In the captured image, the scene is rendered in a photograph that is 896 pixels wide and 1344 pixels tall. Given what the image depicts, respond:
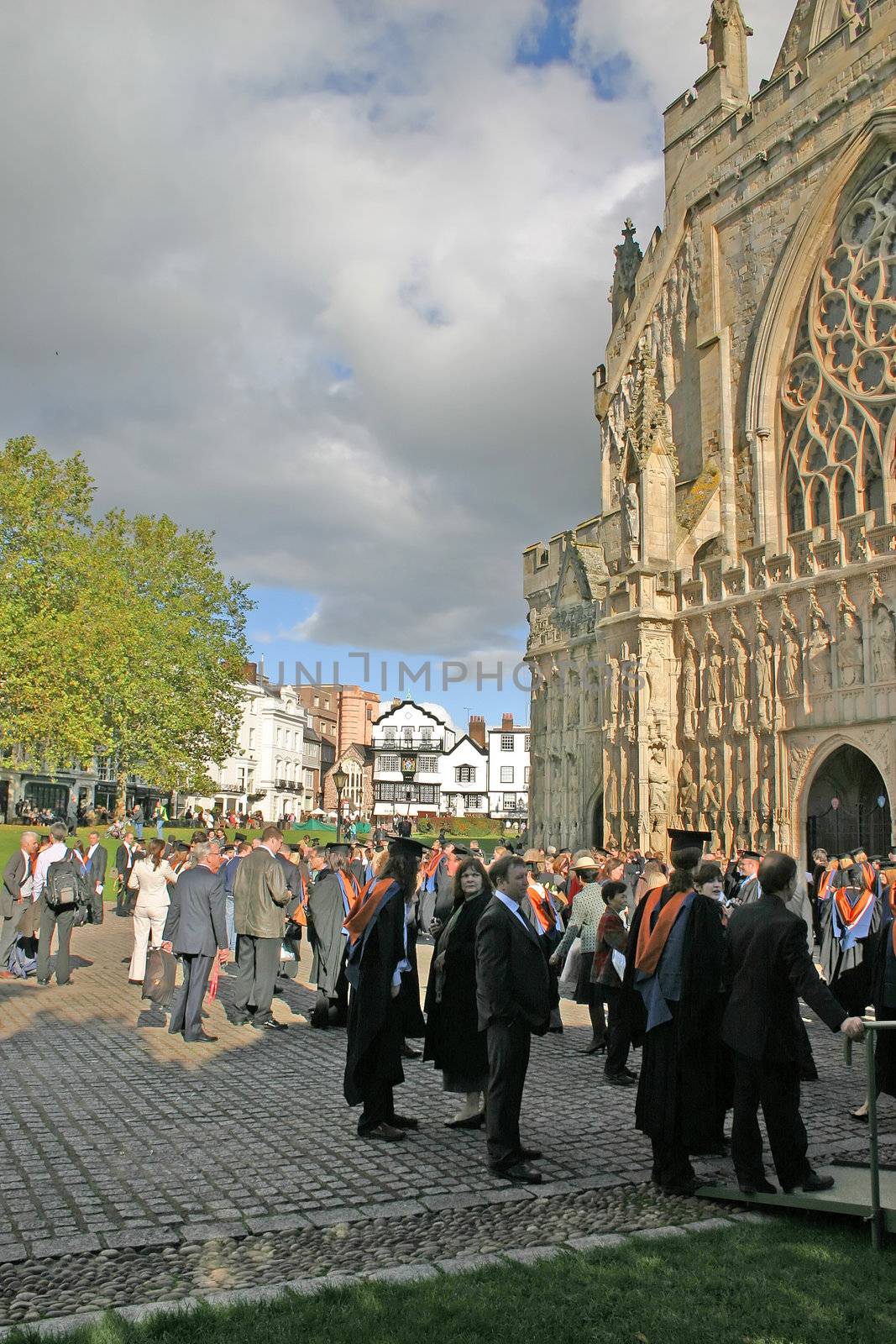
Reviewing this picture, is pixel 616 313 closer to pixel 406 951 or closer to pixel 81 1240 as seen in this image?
pixel 406 951

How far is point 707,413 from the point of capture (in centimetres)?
2617

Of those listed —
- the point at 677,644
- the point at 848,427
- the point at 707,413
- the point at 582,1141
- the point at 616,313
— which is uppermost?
the point at 616,313

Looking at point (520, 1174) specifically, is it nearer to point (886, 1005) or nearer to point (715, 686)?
point (886, 1005)

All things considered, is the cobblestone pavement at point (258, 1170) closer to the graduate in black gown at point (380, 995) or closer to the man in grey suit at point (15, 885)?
the graduate in black gown at point (380, 995)

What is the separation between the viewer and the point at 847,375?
22.8 metres

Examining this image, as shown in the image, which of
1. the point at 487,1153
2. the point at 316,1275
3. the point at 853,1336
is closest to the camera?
the point at 853,1336

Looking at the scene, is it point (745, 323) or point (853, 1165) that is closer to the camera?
point (853, 1165)

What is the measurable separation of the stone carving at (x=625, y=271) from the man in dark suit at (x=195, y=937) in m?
25.8

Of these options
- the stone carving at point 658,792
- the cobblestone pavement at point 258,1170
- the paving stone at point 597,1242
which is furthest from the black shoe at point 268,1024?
the stone carving at point 658,792

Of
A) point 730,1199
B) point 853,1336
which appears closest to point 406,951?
point 730,1199

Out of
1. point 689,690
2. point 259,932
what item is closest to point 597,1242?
point 259,932

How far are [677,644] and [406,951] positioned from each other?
19.4m

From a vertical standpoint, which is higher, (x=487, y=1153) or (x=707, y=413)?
(x=707, y=413)

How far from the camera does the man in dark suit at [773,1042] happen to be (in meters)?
5.43
